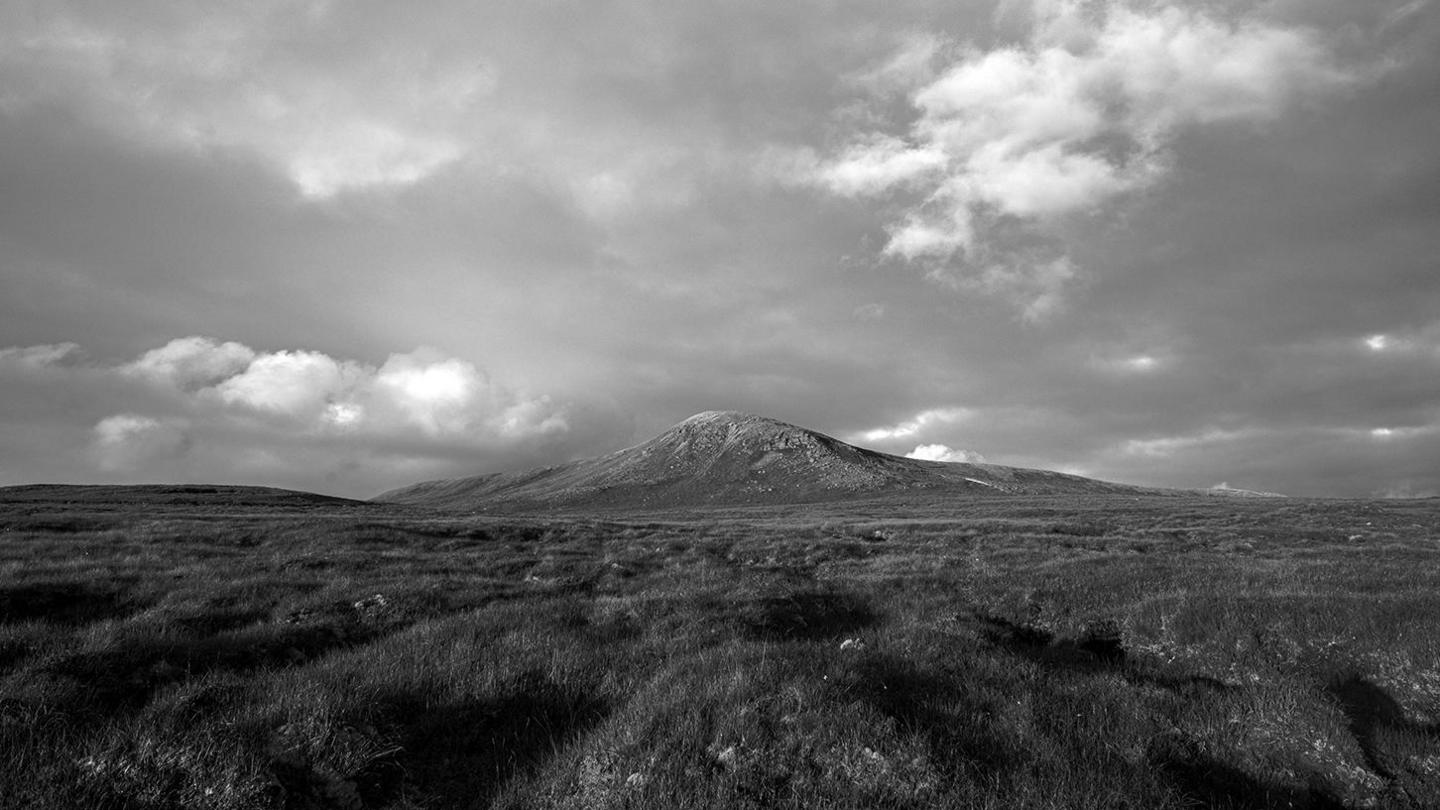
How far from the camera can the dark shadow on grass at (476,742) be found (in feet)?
19.7

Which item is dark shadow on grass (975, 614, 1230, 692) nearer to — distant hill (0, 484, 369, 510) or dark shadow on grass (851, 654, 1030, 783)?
dark shadow on grass (851, 654, 1030, 783)

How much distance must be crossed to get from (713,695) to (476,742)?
2.58 m

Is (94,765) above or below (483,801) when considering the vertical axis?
above

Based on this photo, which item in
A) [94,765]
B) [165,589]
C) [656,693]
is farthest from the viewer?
[165,589]

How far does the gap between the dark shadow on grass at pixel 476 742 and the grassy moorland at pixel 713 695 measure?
3cm

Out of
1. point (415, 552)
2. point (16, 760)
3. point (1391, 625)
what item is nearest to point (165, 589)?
point (415, 552)

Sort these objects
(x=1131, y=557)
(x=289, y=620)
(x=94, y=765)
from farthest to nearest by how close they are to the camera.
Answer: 1. (x=1131, y=557)
2. (x=289, y=620)
3. (x=94, y=765)

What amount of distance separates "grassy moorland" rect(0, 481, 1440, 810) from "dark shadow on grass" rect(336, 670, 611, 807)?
1.3 inches

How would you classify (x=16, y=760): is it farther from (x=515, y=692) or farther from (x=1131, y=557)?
(x=1131, y=557)

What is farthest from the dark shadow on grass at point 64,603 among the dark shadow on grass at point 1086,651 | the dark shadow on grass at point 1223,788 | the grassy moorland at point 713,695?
the dark shadow on grass at point 1223,788

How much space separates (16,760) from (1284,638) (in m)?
15.8

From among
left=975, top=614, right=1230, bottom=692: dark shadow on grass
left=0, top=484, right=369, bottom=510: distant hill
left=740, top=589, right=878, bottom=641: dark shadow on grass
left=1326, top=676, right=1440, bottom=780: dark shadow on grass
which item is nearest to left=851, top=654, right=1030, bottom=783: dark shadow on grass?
left=975, top=614, right=1230, bottom=692: dark shadow on grass

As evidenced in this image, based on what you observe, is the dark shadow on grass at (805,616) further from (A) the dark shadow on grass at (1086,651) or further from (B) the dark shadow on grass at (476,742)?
(B) the dark shadow on grass at (476,742)

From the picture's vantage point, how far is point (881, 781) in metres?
5.70
